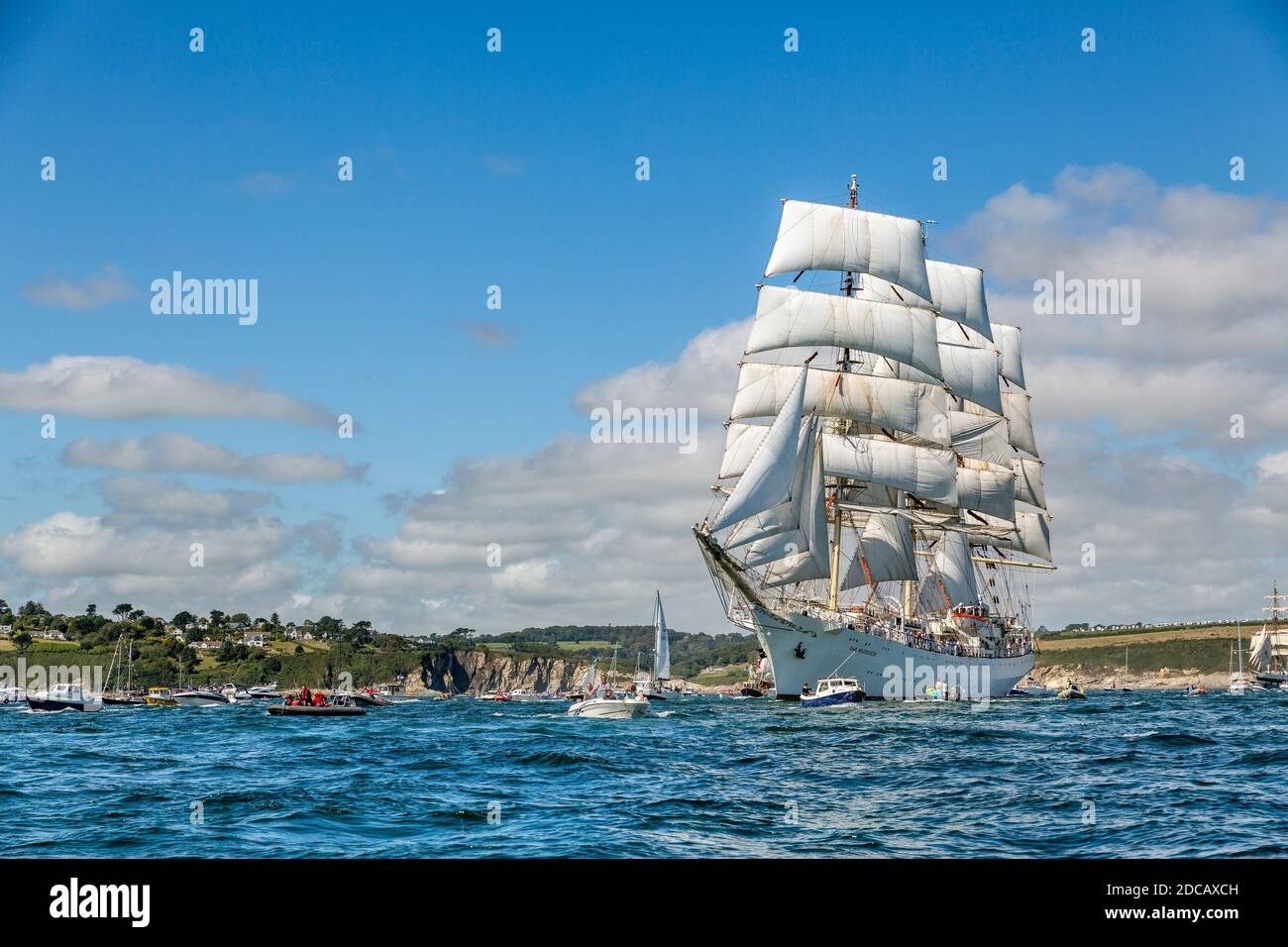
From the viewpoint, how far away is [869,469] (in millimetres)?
120562

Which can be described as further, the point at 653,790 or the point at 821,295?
the point at 821,295

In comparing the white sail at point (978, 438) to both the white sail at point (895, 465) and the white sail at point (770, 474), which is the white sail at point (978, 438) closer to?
the white sail at point (895, 465)

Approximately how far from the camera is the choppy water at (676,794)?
84.6 ft

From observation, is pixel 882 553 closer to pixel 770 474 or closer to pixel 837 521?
pixel 837 521

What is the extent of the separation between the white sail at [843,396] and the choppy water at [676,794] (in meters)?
57.5

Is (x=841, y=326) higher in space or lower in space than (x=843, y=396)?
higher

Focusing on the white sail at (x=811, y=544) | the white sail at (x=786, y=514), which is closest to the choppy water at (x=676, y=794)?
the white sail at (x=786, y=514)

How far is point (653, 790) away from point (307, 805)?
10.0m

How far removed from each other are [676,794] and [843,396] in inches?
3565

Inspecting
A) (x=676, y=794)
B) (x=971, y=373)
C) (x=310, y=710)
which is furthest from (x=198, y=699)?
(x=676, y=794)
